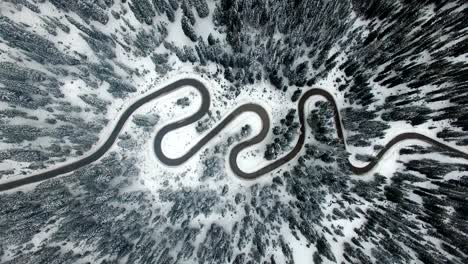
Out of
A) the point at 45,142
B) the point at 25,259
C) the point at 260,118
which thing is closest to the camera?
the point at 25,259

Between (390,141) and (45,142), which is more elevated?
(45,142)

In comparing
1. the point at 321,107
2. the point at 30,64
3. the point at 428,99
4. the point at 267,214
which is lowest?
the point at 267,214

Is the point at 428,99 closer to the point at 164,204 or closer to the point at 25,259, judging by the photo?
the point at 164,204

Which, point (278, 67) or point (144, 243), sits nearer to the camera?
point (144, 243)

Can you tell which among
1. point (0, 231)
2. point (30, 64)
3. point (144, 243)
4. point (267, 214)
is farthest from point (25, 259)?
point (267, 214)

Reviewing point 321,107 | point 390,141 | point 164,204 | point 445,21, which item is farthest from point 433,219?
point 164,204

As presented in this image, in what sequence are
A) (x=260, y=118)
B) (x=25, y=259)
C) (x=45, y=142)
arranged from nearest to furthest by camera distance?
1. (x=25, y=259)
2. (x=45, y=142)
3. (x=260, y=118)

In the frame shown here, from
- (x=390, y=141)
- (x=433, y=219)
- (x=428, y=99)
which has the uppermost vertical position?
(x=428, y=99)

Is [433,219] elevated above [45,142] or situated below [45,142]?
below

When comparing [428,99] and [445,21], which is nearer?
[445,21]
